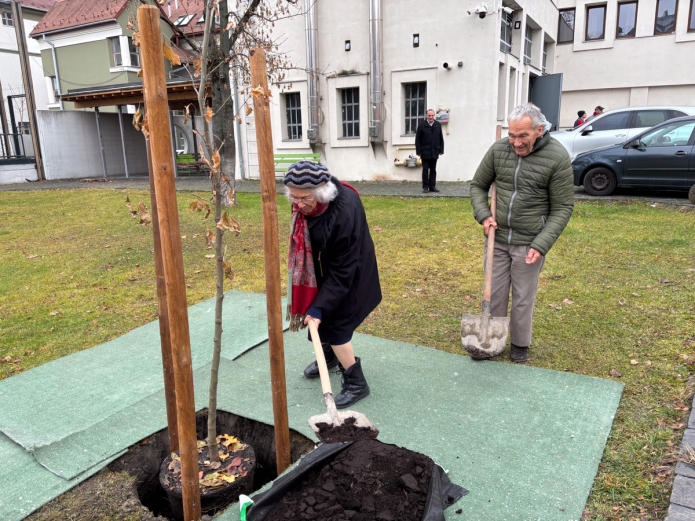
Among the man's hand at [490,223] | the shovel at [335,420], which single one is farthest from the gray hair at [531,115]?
the shovel at [335,420]

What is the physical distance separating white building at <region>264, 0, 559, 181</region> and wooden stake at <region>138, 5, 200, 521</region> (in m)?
12.3

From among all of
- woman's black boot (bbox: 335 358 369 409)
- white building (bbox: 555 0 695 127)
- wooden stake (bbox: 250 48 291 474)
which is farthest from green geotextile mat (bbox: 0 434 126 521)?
white building (bbox: 555 0 695 127)

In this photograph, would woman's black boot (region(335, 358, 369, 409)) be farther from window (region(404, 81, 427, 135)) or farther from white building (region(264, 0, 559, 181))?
window (region(404, 81, 427, 135))

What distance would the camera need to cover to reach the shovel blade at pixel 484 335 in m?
3.92

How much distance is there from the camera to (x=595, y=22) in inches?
879

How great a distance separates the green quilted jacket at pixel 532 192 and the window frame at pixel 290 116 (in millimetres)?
13877

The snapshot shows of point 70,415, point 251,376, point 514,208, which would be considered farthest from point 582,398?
point 70,415

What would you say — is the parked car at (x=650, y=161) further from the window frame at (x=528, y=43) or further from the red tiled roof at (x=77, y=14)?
the red tiled roof at (x=77, y=14)

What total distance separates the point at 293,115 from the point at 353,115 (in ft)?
7.24

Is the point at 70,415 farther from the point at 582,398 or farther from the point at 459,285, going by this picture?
the point at 459,285

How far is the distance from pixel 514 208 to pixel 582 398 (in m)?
1.35

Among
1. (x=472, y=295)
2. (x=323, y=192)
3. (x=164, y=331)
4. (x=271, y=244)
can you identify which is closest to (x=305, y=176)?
(x=323, y=192)

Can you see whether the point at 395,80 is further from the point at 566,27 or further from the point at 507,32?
the point at 566,27

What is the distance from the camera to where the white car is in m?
11.9
